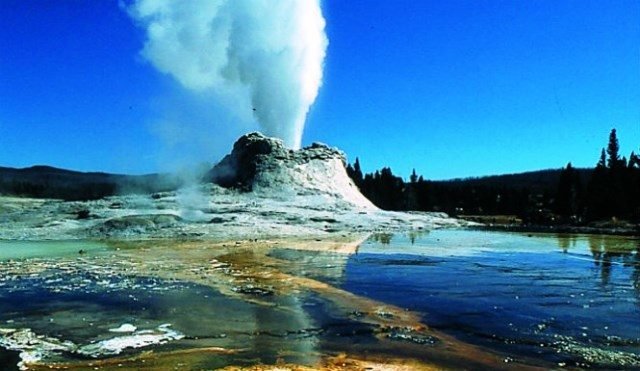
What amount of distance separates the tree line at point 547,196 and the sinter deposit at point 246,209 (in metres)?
22.2

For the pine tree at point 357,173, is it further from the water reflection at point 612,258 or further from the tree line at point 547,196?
the water reflection at point 612,258

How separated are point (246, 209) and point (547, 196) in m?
60.2

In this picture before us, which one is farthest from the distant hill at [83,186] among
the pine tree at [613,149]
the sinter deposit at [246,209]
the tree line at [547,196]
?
the pine tree at [613,149]

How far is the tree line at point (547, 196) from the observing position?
54.7 metres

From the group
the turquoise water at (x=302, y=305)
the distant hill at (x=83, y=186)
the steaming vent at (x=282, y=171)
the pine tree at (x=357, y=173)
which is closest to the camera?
the turquoise water at (x=302, y=305)

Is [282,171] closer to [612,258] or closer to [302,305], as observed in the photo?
[612,258]

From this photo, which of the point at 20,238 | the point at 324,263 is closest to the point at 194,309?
the point at 324,263

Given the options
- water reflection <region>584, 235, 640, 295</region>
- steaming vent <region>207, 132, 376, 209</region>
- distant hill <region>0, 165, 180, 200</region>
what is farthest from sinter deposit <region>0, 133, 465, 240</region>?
water reflection <region>584, 235, 640, 295</region>

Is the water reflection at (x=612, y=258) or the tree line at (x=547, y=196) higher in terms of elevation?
the tree line at (x=547, y=196)

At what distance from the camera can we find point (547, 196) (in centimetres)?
8050

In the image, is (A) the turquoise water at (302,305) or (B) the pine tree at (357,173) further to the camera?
(B) the pine tree at (357,173)

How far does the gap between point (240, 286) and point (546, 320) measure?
615cm

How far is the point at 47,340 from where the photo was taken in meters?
7.57

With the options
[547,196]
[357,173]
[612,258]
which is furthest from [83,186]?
[612,258]
